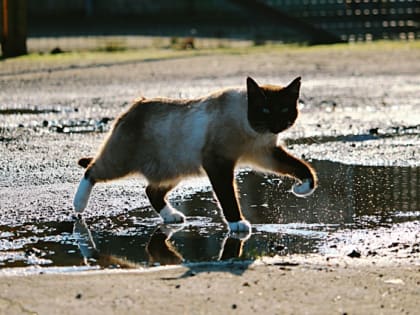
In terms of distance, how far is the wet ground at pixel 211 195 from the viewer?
249 inches

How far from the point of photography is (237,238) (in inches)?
262

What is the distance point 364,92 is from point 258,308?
9921mm

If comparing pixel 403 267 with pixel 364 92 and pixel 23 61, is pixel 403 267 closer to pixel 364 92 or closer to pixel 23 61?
pixel 364 92

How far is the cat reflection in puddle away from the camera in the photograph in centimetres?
601

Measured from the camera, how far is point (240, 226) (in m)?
6.78

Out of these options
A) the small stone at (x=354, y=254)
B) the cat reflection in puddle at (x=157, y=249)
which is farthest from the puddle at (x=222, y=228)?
the small stone at (x=354, y=254)

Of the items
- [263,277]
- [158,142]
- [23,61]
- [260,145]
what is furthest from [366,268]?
[23,61]

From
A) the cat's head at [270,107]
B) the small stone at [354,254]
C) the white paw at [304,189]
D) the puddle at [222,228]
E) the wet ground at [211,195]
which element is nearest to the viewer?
the small stone at [354,254]

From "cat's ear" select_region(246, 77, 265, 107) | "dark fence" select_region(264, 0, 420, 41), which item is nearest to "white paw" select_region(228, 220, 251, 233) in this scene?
"cat's ear" select_region(246, 77, 265, 107)

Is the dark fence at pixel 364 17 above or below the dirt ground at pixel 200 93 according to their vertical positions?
below

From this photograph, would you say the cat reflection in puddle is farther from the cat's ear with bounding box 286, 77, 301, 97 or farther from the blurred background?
the blurred background

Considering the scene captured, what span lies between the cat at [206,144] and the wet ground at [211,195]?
0.63 ft

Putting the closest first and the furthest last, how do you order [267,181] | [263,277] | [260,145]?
[263,277], [260,145], [267,181]

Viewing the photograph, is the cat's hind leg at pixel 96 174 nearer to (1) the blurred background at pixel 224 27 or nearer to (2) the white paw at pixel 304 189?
(2) the white paw at pixel 304 189
